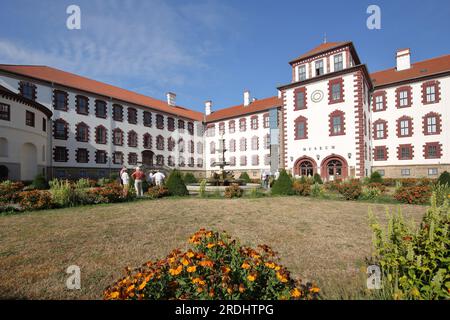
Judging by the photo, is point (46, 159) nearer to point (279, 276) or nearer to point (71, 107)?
point (71, 107)

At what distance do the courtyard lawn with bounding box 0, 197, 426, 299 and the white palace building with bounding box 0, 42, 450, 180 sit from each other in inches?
534

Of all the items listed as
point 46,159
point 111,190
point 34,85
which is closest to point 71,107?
point 34,85

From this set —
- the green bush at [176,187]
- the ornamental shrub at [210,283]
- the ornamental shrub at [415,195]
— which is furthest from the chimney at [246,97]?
the ornamental shrub at [210,283]

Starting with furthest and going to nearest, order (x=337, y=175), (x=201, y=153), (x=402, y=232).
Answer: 1. (x=201, y=153)
2. (x=337, y=175)
3. (x=402, y=232)

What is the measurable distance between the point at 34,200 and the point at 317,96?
83.0 ft

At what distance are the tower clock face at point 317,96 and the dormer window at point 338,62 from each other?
276cm

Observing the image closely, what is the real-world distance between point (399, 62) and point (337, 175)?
1849 centimetres

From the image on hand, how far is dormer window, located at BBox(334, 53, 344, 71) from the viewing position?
23.3m

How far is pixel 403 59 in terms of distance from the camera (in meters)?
28.4

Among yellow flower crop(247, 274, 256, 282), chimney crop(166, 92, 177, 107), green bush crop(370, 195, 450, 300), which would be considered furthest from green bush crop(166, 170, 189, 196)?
chimney crop(166, 92, 177, 107)

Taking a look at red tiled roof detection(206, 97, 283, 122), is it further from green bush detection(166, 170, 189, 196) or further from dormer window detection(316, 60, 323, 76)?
green bush detection(166, 170, 189, 196)

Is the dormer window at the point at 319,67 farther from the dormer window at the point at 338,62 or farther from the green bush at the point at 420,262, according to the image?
the green bush at the point at 420,262

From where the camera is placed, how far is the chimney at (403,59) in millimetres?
28159
